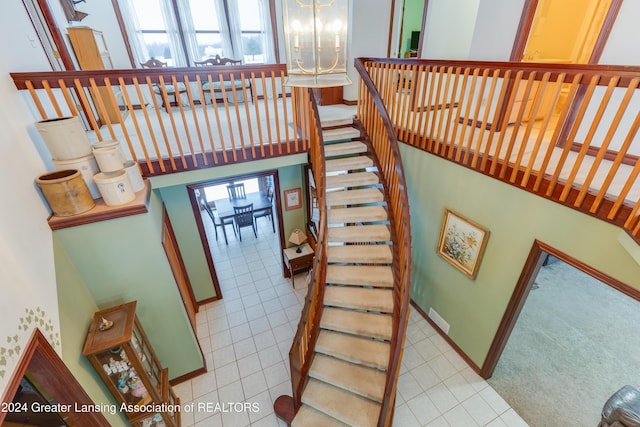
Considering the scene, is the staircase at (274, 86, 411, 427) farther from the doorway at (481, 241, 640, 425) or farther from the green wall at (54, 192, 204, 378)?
the green wall at (54, 192, 204, 378)

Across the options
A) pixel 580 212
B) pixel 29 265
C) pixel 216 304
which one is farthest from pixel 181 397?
pixel 580 212

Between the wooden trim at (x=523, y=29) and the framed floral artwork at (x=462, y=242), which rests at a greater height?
the wooden trim at (x=523, y=29)

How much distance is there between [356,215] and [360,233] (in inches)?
10.1

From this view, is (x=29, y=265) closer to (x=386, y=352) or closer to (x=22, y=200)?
(x=22, y=200)

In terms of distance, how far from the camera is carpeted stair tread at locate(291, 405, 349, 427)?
295 cm

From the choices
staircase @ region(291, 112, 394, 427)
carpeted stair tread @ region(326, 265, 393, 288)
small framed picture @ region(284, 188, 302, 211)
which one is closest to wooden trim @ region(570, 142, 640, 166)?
staircase @ region(291, 112, 394, 427)

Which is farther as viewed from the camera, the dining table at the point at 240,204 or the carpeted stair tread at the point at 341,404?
the dining table at the point at 240,204

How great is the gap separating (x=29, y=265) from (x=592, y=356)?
6.06 meters

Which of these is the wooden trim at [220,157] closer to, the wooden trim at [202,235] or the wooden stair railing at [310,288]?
the wooden stair railing at [310,288]

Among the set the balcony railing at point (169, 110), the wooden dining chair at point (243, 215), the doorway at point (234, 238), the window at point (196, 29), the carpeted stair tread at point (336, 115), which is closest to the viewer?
the balcony railing at point (169, 110)

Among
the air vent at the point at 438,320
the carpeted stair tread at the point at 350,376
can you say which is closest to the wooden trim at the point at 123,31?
the carpeted stair tread at the point at 350,376

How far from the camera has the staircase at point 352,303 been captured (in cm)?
300

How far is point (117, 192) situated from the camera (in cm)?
255

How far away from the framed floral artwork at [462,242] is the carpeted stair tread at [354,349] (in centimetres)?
130
